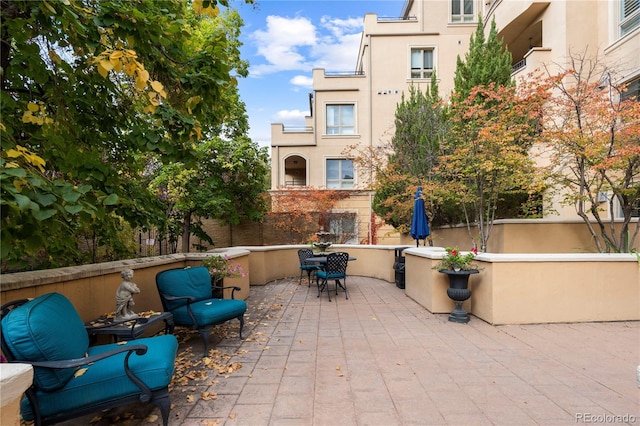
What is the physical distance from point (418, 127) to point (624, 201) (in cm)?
599

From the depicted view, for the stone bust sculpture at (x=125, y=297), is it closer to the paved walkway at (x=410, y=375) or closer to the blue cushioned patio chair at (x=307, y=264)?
the paved walkway at (x=410, y=375)

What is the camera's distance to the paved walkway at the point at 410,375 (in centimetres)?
274

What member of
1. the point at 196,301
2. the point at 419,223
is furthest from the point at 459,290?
the point at 196,301

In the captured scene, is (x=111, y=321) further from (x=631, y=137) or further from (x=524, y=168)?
(x=631, y=137)

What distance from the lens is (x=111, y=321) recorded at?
3.48m

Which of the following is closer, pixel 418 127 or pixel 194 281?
pixel 194 281

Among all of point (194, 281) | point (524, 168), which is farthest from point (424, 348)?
point (524, 168)

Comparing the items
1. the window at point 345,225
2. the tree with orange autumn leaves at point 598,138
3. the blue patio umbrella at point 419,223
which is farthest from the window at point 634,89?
the window at point 345,225

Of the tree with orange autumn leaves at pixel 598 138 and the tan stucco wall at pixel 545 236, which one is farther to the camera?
the tan stucco wall at pixel 545 236

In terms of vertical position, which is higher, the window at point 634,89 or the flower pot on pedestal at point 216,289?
the window at point 634,89

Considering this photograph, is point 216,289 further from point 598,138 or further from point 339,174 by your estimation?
point 339,174

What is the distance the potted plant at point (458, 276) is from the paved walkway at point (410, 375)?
8.6 inches

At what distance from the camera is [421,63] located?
1622cm

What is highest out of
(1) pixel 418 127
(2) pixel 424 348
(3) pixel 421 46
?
(3) pixel 421 46
